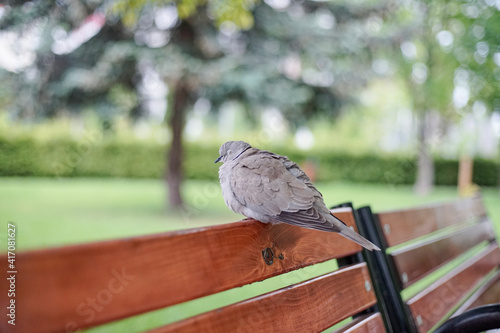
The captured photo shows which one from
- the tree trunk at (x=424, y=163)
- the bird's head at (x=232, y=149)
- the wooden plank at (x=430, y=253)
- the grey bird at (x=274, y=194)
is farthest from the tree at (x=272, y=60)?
the tree trunk at (x=424, y=163)

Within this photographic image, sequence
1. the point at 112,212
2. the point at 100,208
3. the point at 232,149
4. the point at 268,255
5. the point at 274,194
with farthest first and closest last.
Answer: the point at 100,208, the point at 112,212, the point at 232,149, the point at 274,194, the point at 268,255

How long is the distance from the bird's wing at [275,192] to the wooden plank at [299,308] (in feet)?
0.44

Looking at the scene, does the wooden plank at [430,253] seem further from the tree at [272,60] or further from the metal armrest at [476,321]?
the tree at [272,60]

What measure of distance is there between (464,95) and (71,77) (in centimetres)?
601

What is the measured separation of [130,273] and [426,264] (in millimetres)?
1189

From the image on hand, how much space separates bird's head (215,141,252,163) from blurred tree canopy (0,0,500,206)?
489cm

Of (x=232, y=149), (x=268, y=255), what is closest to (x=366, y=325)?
(x=268, y=255)

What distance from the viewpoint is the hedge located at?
36.3ft

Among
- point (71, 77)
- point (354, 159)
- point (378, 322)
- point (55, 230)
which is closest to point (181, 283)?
point (378, 322)

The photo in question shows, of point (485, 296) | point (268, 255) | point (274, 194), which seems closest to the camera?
point (268, 255)

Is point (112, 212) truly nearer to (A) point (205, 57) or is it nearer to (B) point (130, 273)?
(A) point (205, 57)

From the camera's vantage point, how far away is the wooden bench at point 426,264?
1.28 m

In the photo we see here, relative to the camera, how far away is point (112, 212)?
24.4 ft

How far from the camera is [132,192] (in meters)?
10.2
